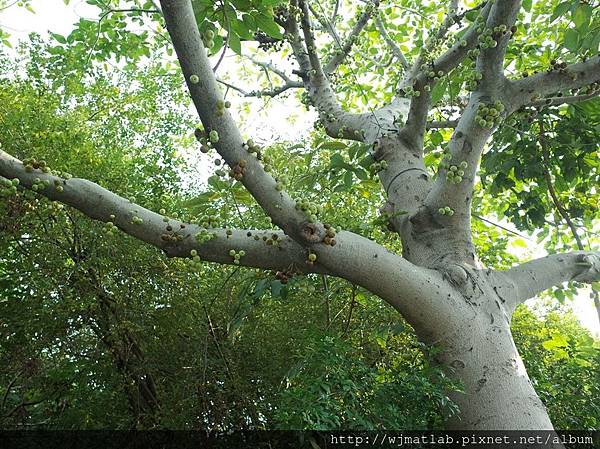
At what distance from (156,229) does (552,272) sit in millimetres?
1743

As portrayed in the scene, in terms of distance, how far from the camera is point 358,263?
2.03 metres

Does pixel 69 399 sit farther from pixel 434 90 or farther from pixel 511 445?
pixel 434 90

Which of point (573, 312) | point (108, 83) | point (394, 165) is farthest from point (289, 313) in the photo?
point (573, 312)

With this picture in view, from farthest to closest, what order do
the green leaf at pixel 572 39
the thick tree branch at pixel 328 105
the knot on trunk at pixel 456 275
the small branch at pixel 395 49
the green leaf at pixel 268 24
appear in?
1. the small branch at pixel 395 49
2. the thick tree branch at pixel 328 105
3. the green leaf at pixel 572 39
4. the knot on trunk at pixel 456 275
5. the green leaf at pixel 268 24

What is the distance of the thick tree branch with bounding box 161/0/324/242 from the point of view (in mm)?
1676

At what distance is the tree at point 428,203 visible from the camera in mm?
1895

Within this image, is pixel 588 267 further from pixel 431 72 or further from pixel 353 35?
pixel 353 35

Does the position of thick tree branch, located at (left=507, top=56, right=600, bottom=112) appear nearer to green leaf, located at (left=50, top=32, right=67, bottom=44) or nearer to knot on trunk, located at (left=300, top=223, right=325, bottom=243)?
knot on trunk, located at (left=300, top=223, right=325, bottom=243)

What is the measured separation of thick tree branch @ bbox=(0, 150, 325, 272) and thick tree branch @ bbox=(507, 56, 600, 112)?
48.3 inches

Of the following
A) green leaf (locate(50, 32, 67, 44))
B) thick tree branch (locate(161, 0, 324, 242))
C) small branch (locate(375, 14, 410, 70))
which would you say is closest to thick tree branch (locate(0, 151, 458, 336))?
thick tree branch (locate(161, 0, 324, 242))

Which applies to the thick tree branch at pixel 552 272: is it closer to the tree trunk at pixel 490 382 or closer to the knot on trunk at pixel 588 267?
the knot on trunk at pixel 588 267

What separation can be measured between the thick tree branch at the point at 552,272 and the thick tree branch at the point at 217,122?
0.99 m

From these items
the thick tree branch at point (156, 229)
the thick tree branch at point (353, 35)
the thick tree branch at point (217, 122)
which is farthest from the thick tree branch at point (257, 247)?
the thick tree branch at point (353, 35)

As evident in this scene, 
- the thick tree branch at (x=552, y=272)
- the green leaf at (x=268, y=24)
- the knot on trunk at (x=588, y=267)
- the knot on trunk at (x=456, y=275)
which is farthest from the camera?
the knot on trunk at (x=588, y=267)
